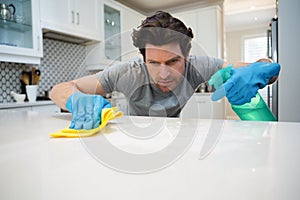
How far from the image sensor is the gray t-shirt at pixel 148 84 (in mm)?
935

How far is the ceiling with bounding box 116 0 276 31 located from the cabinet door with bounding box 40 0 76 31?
1.13m

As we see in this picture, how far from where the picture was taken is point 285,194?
0.18 m

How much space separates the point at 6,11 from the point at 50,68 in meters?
0.60

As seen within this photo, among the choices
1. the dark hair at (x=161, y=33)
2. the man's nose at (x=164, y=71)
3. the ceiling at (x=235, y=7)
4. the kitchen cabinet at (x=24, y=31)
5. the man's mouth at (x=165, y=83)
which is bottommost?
the man's mouth at (x=165, y=83)

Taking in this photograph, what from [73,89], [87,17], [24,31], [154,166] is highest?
[87,17]

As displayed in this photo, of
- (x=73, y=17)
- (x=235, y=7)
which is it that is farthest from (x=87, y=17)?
(x=235, y=7)

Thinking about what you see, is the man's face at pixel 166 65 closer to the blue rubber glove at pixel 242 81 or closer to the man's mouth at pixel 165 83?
the man's mouth at pixel 165 83

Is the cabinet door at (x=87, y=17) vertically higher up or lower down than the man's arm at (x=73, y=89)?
higher up

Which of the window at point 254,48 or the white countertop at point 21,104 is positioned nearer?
the white countertop at point 21,104

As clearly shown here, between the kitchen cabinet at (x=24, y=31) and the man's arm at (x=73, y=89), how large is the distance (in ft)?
3.35

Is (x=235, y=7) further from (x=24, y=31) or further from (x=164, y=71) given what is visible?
(x=164, y=71)

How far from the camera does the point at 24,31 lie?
68.1 inches

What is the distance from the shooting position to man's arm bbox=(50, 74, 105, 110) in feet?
2.63

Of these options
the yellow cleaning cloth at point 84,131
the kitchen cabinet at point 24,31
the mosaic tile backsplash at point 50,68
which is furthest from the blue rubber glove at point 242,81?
the kitchen cabinet at point 24,31
